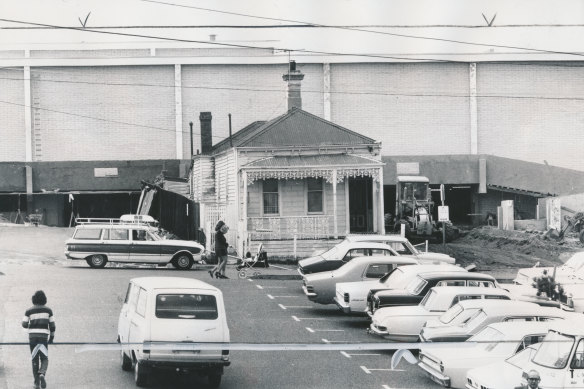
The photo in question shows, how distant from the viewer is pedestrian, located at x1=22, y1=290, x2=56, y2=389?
14.9 meters

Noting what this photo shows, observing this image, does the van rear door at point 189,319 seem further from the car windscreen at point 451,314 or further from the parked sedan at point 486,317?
the car windscreen at point 451,314

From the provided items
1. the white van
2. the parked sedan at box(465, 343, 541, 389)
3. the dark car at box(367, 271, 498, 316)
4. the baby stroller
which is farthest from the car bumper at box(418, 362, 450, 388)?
the baby stroller

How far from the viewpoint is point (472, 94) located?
60312 millimetres

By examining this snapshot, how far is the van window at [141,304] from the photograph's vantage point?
15.9 m

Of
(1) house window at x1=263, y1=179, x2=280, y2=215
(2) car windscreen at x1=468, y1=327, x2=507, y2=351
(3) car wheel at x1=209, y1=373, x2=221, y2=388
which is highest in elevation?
(1) house window at x1=263, y1=179, x2=280, y2=215

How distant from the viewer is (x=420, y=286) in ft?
Answer: 67.7

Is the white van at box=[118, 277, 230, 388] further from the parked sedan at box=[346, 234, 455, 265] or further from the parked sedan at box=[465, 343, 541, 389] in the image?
the parked sedan at box=[346, 234, 455, 265]

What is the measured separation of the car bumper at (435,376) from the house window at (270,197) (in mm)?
22913

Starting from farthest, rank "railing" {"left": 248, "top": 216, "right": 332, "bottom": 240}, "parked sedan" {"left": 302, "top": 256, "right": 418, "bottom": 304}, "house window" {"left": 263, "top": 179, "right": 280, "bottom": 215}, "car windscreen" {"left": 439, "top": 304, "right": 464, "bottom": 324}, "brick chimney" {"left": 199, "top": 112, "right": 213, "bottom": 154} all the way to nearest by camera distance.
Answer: "brick chimney" {"left": 199, "top": 112, "right": 213, "bottom": 154} → "house window" {"left": 263, "top": 179, "right": 280, "bottom": 215} → "railing" {"left": 248, "top": 216, "right": 332, "bottom": 240} → "parked sedan" {"left": 302, "top": 256, "right": 418, "bottom": 304} → "car windscreen" {"left": 439, "top": 304, "right": 464, "bottom": 324}

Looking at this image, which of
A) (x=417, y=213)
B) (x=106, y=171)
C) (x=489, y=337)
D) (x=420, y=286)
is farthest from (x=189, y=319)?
(x=106, y=171)

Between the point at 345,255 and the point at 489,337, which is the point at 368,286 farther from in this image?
the point at 489,337

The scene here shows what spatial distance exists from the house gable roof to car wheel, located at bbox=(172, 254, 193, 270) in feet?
21.9

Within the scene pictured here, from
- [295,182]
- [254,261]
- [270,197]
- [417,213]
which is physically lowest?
[254,261]

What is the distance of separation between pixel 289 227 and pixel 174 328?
2245 cm
